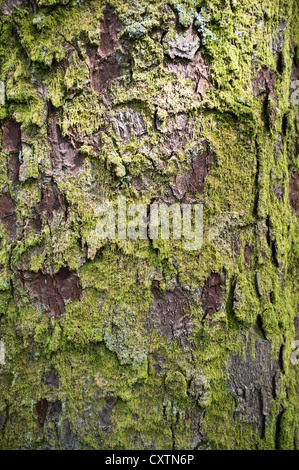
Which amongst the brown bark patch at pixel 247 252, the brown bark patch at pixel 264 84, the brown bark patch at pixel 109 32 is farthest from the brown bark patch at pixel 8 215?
the brown bark patch at pixel 264 84

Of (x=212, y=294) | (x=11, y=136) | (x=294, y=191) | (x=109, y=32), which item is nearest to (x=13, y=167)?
(x=11, y=136)

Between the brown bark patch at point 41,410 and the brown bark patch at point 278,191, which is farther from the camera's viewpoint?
the brown bark patch at point 278,191

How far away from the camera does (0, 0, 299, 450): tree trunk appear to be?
1.13 m

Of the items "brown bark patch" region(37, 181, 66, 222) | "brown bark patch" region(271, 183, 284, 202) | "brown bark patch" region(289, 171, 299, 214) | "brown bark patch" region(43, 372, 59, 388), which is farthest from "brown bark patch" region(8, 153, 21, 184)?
"brown bark patch" region(289, 171, 299, 214)

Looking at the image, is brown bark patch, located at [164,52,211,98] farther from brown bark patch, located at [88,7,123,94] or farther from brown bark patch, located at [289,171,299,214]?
brown bark patch, located at [289,171,299,214]

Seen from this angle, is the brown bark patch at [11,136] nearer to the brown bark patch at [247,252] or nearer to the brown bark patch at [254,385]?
the brown bark patch at [247,252]

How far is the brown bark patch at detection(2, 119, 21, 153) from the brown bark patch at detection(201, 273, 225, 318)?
91 centimetres

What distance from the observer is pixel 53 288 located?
121cm

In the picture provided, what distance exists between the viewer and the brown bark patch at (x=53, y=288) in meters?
1.20

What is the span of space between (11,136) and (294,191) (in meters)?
1.32

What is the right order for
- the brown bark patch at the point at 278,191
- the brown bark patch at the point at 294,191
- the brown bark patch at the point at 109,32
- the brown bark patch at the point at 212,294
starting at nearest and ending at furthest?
the brown bark patch at the point at 109,32, the brown bark patch at the point at 212,294, the brown bark patch at the point at 278,191, the brown bark patch at the point at 294,191

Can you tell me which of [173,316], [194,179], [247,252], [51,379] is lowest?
[51,379]

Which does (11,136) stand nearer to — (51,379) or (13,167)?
(13,167)
